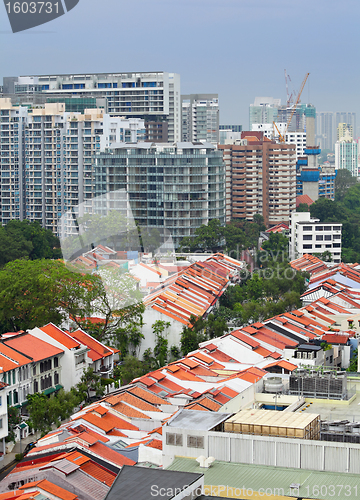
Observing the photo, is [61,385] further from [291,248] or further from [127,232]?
[291,248]

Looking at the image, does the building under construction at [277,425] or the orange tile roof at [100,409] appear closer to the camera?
the building under construction at [277,425]

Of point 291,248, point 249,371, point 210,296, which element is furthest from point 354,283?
point 249,371

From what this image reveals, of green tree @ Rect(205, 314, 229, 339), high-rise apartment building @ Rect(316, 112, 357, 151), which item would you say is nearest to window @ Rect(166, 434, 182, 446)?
green tree @ Rect(205, 314, 229, 339)

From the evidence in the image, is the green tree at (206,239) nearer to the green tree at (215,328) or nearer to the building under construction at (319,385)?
the green tree at (215,328)

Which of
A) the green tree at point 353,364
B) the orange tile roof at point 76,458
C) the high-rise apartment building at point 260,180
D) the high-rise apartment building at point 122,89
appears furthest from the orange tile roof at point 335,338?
the high-rise apartment building at point 122,89

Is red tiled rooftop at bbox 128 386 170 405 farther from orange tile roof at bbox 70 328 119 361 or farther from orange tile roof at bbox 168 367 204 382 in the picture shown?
orange tile roof at bbox 70 328 119 361

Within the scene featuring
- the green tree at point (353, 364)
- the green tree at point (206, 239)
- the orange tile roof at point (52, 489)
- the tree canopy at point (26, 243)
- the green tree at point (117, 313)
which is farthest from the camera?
the green tree at point (206, 239)

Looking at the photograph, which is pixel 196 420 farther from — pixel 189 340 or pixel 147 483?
pixel 189 340
